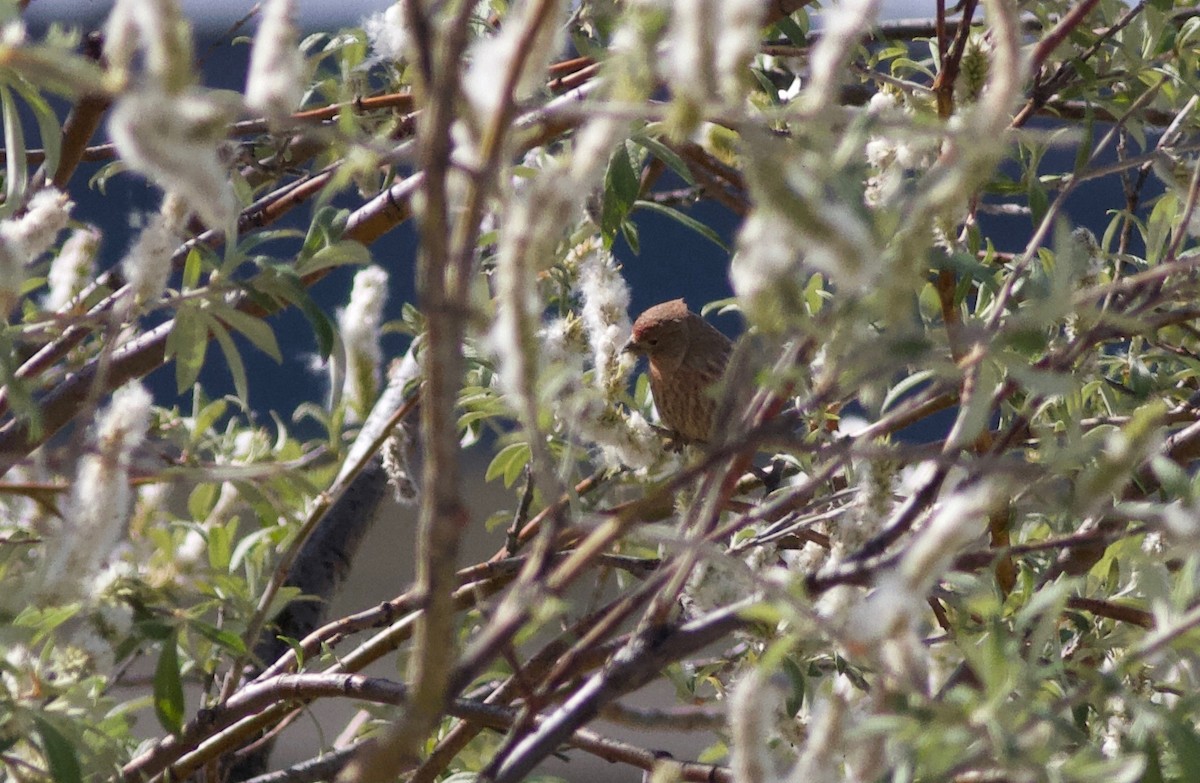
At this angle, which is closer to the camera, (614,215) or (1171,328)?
(614,215)

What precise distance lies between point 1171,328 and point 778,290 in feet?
6.43

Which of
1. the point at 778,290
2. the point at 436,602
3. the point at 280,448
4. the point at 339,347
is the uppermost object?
the point at 778,290

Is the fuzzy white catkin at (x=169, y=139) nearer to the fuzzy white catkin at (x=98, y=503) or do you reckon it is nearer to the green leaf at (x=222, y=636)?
the fuzzy white catkin at (x=98, y=503)

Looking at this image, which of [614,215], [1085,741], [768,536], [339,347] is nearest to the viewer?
[1085,741]

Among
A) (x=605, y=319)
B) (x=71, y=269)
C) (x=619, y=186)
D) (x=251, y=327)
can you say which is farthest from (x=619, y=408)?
(x=71, y=269)

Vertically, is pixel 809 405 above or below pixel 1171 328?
above

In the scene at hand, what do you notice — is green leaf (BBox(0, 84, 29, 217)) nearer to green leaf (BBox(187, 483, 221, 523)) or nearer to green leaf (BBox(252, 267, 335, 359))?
green leaf (BBox(252, 267, 335, 359))

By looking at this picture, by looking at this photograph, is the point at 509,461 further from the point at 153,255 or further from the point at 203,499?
the point at 153,255

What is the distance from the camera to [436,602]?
2.57ft

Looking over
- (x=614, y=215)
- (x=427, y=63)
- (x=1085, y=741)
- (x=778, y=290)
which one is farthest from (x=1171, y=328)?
(x=427, y=63)

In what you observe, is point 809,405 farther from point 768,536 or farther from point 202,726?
point 202,726

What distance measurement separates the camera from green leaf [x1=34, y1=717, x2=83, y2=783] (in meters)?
1.35

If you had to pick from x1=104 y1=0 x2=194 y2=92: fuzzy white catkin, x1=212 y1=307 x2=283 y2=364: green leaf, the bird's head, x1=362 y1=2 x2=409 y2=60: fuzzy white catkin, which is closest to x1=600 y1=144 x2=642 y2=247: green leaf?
x1=362 y1=2 x2=409 y2=60: fuzzy white catkin

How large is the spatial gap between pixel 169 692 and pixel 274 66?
3.55ft
